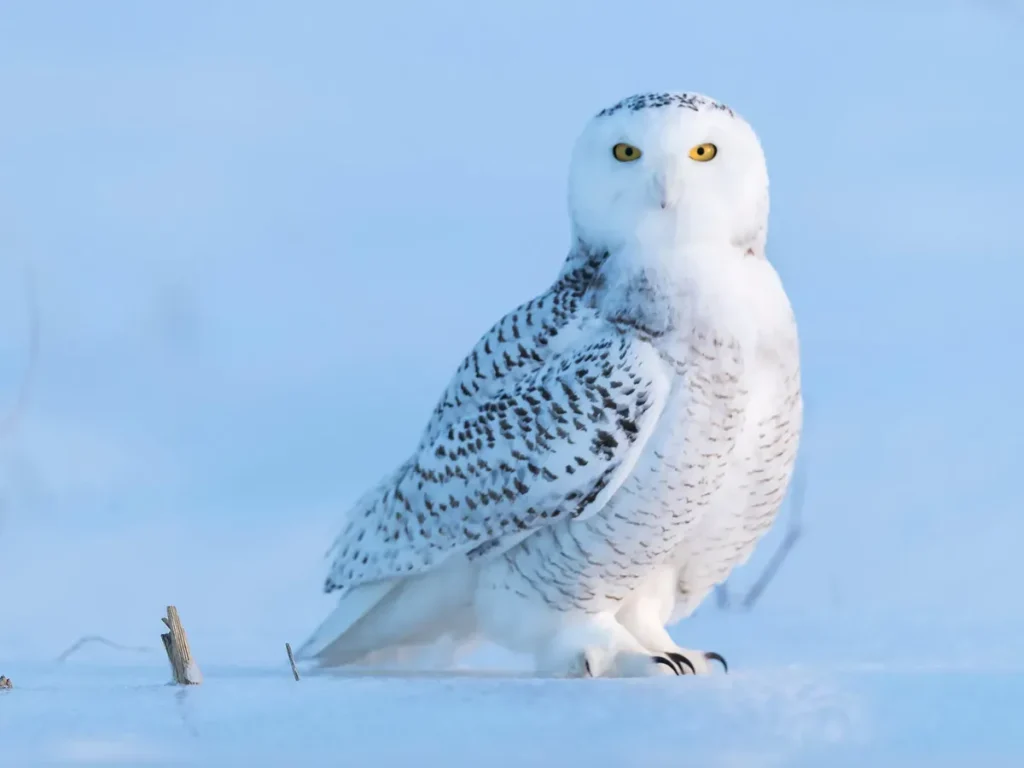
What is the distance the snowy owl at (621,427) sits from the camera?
347 centimetres

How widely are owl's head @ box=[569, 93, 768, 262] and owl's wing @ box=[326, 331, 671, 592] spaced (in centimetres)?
24

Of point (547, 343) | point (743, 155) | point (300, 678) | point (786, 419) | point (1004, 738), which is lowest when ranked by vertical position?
point (1004, 738)

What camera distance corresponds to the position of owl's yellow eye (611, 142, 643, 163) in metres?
3.58

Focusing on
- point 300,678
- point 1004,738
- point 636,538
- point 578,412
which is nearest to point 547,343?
point 578,412

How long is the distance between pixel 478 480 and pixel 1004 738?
118 centimetres

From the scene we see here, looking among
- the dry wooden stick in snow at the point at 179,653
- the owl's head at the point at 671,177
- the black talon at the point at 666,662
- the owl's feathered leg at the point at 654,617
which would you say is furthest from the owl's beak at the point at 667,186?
the dry wooden stick in snow at the point at 179,653

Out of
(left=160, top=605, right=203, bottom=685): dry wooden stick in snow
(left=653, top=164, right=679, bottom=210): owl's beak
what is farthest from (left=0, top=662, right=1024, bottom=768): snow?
(left=653, top=164, right=679, bottom=210): owl's beak

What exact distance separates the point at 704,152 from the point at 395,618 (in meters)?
1.23

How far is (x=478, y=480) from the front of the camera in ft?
11.8

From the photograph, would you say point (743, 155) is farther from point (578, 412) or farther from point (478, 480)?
point (478, 480)

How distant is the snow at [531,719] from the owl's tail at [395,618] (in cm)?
41

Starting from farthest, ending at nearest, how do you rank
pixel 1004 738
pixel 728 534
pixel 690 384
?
pixel 728 534
pixel 690 384
pixel 1004 738

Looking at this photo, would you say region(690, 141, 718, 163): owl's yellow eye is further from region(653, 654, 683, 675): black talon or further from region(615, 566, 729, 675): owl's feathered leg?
region(653, 654, 683, 675): black talon

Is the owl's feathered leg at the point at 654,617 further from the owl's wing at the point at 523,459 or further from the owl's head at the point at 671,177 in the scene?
→ the owl's head at the point at 671,177
